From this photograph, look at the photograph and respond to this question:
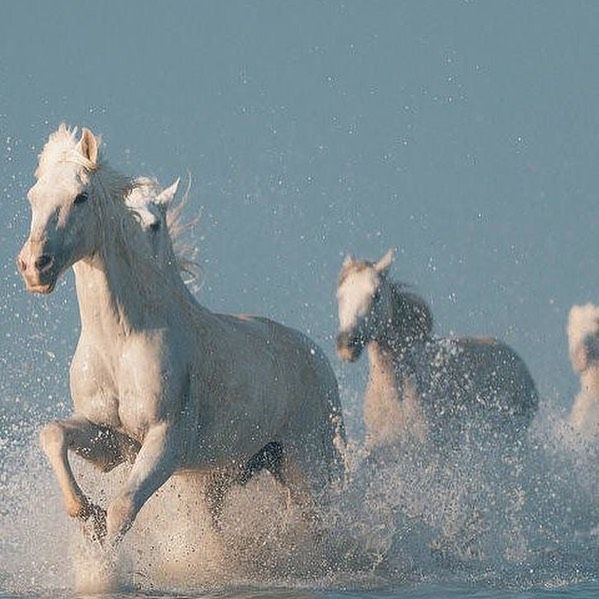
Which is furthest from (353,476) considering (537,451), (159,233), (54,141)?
(537,451)

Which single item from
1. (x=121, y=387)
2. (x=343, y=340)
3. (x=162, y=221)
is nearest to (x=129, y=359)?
(x=121, y=387)

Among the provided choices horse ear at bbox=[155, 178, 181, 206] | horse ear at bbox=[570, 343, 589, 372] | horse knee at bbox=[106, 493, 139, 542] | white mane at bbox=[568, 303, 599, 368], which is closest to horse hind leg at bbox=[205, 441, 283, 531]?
horse knee at bbox=[106, 493, 139, 542]

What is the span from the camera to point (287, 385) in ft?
29.2

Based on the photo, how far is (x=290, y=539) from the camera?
9031 millimetres

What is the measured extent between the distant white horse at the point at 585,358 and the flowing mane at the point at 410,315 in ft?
12.2

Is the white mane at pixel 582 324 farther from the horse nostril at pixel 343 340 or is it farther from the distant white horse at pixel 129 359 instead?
the distant white horse at pixel 129 359

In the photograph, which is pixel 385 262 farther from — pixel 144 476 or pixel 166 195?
pixel 144 476

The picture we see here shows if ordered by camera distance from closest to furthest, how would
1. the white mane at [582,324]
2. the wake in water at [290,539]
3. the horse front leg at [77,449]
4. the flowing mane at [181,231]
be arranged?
the horse front leg at [77,449], the wake in water at [290,539], the flowing mane at [181,231], the white mane at [582,324]

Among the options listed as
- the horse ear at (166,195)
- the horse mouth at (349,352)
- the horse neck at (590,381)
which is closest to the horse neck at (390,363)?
the horse mouth at (349,352)

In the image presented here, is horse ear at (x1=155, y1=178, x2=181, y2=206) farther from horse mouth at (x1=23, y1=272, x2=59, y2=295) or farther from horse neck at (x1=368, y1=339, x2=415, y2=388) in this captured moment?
horse neck at (x1=368, y1=339, x2=415, y2=388)

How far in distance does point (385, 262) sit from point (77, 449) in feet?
15.1

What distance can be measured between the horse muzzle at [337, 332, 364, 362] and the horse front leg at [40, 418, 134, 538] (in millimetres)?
3567

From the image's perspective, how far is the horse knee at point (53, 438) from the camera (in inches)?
307

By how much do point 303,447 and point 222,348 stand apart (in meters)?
0.89
